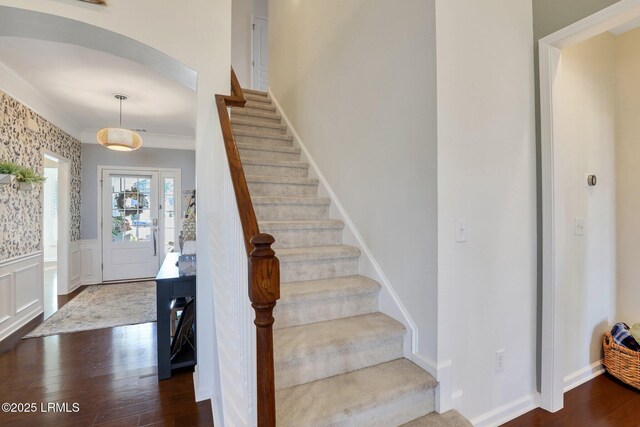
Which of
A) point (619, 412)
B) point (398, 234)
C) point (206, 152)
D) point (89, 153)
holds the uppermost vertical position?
point (89, 153)

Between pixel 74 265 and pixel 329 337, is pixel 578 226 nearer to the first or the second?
pixel 329 337

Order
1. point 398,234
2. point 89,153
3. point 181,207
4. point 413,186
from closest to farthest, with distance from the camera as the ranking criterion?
point 413,186 < point 398,234 < point 89,153 < point 181,207

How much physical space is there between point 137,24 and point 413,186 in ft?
7.05

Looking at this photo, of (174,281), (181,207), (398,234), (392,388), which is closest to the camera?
(392,388)

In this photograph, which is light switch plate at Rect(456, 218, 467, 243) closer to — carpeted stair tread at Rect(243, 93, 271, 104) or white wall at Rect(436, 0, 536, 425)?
white wall at Rect(436, 0, 536, 425)

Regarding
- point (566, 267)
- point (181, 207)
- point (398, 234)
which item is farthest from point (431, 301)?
point (181, 207)

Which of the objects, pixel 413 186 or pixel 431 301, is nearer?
pixel 431 301

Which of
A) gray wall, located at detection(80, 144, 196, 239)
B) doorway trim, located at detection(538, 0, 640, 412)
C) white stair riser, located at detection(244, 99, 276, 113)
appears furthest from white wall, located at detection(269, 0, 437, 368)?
gray wall, located at detection(80, 144, 196, 239)

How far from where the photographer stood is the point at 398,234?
6.42 ft

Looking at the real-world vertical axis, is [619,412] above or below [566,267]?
below

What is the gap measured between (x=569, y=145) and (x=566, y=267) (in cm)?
89

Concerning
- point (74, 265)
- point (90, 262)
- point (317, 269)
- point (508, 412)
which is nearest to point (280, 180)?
point (317, 269)

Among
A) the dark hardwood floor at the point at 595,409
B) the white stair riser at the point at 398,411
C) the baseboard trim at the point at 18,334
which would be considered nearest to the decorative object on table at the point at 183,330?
the baseboard trim at the point at 18,334

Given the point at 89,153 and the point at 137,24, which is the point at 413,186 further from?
the point at 89,153
